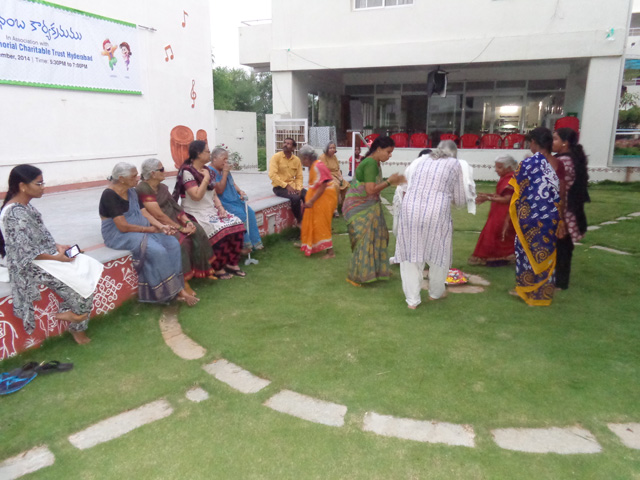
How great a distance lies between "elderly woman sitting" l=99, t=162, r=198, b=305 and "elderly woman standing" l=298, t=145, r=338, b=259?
6.44ft

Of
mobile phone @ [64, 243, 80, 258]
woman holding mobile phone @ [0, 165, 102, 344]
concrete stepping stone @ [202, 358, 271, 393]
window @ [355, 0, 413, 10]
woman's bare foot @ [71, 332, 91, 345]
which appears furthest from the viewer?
window @ [355, 0, 413, 10]

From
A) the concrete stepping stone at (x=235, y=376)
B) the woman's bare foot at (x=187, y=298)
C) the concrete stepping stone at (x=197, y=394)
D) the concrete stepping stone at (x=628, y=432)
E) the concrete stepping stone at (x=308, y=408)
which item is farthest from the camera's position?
the woman's bare foot at (x=187, y=298)

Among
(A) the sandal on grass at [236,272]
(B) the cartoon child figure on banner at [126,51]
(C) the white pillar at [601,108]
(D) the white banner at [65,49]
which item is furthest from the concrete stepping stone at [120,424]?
(C) the white pillar at [601,108]

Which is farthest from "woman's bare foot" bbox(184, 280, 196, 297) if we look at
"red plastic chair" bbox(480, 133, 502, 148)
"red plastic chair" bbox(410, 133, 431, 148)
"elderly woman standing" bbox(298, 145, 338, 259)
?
"red plastic chair" bbox(480, 133, 502, 148)

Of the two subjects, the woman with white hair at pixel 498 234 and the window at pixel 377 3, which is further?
the window at pixel 377 3

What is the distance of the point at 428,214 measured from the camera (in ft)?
12.5

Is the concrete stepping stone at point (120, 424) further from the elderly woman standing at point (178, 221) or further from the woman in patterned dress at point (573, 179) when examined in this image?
the woman in patterned dress at point (573, 179)

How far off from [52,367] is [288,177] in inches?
172

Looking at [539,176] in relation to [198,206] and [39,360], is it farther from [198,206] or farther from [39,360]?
[39,360]

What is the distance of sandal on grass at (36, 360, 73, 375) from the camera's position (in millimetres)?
2965

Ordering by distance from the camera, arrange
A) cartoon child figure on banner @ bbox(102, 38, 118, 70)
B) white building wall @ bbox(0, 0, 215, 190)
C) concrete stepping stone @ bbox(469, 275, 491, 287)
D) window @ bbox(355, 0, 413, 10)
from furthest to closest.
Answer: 1. window @ bbox(355, 0, 413, 10)
2. cartoon child figure on banner @ bbox(102, 38, 118, 70)
3. white building wall @ bbox(0, 0, 215, 190)
4. concrete stepping stone @ bbox(469, 275, 491, 287)

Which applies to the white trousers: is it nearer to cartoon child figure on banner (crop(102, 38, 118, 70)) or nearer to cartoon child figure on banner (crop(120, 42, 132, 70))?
cartoon child figure on banner (crop(102, 38, 118, 70))

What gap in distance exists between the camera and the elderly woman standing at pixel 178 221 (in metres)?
3.99

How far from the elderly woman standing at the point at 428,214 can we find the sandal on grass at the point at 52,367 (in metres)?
2.61
